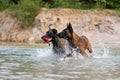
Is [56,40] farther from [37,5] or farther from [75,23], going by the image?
[37,5]

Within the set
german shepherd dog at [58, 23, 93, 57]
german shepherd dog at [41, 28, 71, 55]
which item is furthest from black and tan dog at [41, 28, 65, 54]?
german shepherd dog at [58, 23, 93, 57]

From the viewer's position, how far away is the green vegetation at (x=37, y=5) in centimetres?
4141

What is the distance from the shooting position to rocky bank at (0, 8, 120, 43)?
39062mm

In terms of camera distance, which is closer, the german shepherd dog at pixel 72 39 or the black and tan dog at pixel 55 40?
the german shepherd dog at pixel 72 39

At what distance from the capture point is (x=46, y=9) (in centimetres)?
4134

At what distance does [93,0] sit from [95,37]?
7.35m

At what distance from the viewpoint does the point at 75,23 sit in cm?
4012

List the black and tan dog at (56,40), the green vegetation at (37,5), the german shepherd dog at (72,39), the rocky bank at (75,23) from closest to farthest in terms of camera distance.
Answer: the german shepherd dog at (72,39), the black and tan dog at (56,40), the rocky bank at (75,23), the green vegetation at (37,5)

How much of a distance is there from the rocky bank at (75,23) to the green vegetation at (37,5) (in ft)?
3.03

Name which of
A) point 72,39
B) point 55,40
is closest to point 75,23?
point 55,40

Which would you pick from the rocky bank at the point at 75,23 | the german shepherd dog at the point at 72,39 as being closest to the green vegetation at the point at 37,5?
the rocky bank at the point at 75,23

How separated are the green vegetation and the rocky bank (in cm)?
92

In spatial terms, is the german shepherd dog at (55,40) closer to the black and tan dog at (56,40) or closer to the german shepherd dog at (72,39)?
the black and tan dog at (56,40)

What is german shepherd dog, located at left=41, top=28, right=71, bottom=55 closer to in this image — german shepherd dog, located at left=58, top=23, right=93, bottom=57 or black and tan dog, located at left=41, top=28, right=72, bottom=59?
black and tan dog, located at left=41, top=28, right=72, bottom=59
